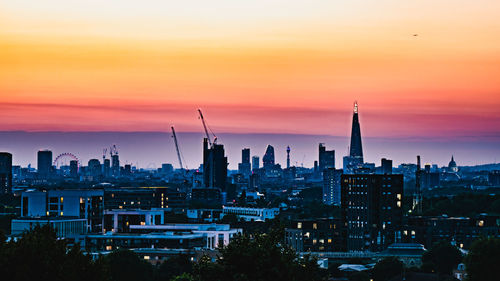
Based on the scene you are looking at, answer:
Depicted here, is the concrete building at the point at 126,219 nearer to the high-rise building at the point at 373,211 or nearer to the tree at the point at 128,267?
the high-rise building at the point at 373,211

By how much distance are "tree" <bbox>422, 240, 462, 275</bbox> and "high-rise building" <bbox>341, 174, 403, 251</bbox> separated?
1767 cm

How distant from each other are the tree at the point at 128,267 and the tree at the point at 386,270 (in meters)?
19.6

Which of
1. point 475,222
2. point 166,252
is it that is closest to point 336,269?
point 166,252

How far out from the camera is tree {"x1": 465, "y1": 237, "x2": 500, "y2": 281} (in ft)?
242

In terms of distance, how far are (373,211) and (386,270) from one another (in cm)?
3339

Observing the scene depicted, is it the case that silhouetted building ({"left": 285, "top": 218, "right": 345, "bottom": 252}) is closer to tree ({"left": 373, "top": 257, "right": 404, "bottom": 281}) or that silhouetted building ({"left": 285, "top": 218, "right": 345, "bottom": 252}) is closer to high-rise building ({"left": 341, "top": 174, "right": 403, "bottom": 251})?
high-rise building ({"left": 341, "top": 174, "right": 403, "bottom": 251})

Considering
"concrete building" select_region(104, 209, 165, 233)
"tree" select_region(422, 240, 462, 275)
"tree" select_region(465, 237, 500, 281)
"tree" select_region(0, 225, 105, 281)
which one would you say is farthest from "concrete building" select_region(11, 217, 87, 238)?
"tree" select_region(0, 225, 105, 281)

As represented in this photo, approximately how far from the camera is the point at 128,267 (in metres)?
89.2

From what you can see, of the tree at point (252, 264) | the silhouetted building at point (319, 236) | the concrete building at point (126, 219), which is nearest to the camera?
the tree at point (252, 264)

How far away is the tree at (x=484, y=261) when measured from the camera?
242 feet

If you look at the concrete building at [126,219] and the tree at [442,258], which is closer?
the tree at [442,258]

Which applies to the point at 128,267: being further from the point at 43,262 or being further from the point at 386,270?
the point at 43,262

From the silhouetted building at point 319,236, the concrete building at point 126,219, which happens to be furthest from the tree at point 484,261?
the concrete building at point 126,219

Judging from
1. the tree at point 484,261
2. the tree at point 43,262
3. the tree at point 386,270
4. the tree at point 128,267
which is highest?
the tree at point 43,262
